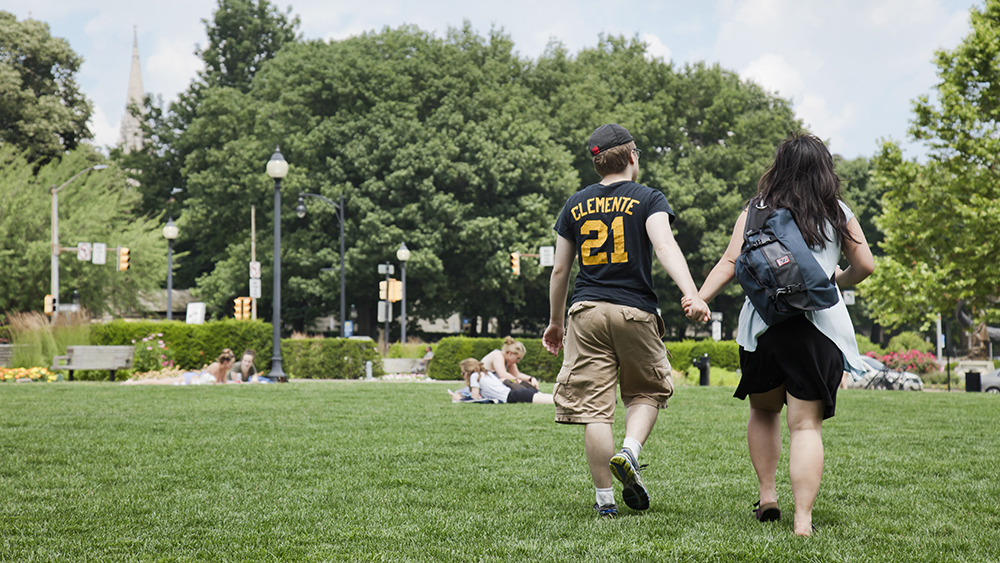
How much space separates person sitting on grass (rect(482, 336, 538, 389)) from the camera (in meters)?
11.7

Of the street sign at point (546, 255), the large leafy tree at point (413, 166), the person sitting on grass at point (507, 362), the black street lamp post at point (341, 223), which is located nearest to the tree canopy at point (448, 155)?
the large leafy tree at point (413, 166)

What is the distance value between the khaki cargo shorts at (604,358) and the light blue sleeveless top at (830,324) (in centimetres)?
47

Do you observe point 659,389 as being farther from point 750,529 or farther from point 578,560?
point 578,560

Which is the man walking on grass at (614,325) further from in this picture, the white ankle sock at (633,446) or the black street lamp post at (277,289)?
the black street lamp post at (277,289)

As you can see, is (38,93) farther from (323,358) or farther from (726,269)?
(726,269)

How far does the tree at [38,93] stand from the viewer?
4050 cm

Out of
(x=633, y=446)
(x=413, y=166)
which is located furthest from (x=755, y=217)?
(x=413, y=166)

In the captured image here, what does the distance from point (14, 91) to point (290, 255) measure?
17674 millimetres

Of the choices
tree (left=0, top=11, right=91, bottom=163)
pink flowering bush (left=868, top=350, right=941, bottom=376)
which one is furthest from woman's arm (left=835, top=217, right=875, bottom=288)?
tree (left=0, top=11, right=91, bottom=163)

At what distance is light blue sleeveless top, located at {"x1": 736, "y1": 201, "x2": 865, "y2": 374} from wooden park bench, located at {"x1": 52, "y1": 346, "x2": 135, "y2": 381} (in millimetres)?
17478

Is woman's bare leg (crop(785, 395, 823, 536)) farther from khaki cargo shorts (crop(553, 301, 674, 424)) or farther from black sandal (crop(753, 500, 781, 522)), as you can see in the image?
khaki cargo shorts (crop(553, 301, 674, 424))

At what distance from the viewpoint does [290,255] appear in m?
34.6

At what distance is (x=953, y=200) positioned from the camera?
2077 cm

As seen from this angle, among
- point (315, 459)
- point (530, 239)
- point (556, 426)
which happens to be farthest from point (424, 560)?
point (530, 239)
